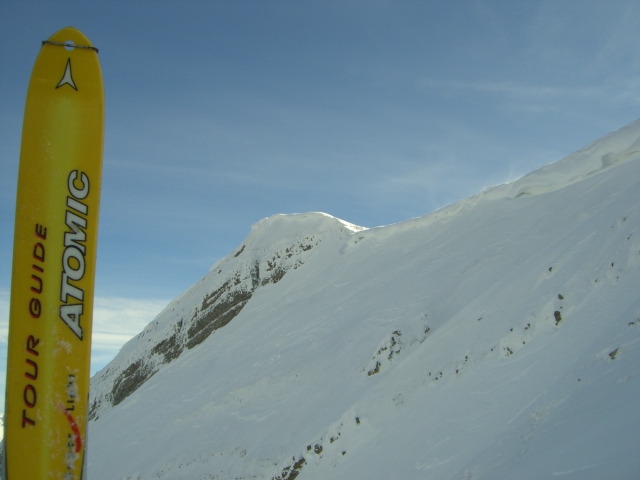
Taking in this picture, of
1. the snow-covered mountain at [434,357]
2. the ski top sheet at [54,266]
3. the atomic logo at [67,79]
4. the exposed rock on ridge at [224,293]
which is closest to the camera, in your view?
the ski top sheet at [54,266]

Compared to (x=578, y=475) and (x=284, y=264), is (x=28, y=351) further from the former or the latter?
(x=284, y=264)

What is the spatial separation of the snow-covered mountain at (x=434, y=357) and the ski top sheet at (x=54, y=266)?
5329mm

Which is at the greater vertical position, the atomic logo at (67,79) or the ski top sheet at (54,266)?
the atomic logo at (67,79)

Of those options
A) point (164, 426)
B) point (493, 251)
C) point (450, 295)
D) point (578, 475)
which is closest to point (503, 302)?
point (450, 295)

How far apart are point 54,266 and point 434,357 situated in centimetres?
1011

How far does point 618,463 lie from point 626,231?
324 inches

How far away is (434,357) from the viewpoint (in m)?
13.4

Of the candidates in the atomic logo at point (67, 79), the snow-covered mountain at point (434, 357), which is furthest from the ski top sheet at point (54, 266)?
the snow-covered mountain at point (434, 357)

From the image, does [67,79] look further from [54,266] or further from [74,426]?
[74,426]

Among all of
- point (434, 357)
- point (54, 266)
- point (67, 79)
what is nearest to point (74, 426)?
point (54, 266)

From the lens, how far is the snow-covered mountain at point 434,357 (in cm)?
822

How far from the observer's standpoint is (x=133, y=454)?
65.3 feet

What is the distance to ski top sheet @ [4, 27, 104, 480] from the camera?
524 cm

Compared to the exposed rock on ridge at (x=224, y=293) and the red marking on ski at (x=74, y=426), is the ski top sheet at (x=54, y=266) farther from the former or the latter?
the exposed rock on ridge at (x=224, y=293)
